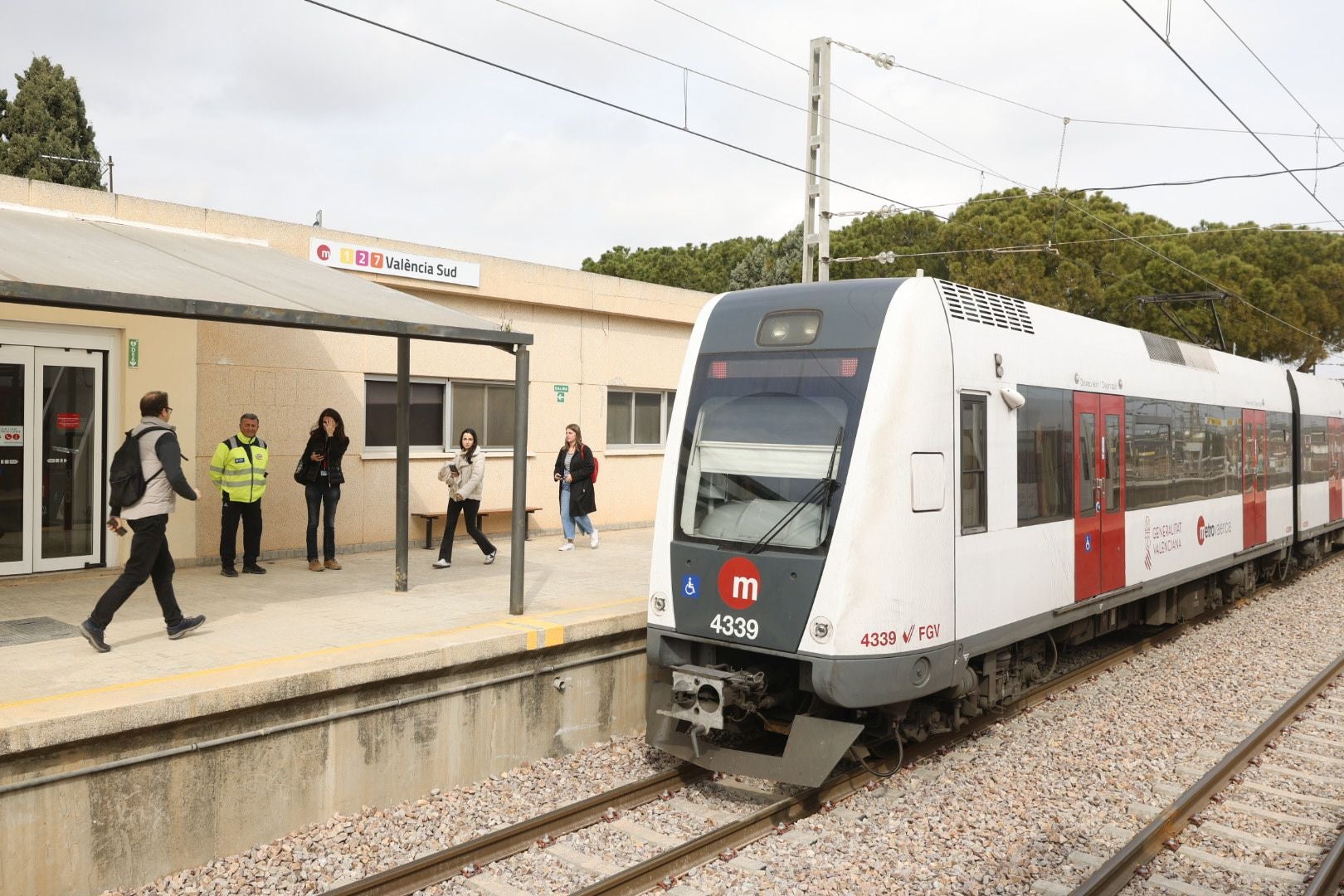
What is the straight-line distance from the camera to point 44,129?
34969 mm

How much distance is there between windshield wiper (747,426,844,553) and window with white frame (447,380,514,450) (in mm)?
7841

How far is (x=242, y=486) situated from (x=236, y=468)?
0.18 meters

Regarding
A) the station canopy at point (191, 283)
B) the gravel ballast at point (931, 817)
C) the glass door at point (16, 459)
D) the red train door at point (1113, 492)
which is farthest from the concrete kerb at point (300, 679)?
the glass door at point (16, 459)

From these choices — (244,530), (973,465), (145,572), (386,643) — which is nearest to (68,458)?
(244,530)

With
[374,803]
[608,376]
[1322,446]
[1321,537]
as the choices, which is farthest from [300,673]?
[1321,537]

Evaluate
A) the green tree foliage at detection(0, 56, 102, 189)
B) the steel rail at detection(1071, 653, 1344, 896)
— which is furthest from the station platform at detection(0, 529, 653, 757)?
the green tree foliage at detection(0, 56, 102, 189)

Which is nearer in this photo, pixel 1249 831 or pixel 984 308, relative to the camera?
pixel 1249 831

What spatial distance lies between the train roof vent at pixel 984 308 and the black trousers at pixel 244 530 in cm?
680

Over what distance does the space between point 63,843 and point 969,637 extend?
5121 millimetres

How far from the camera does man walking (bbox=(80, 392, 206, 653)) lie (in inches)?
257

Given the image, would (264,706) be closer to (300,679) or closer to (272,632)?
(300,679)

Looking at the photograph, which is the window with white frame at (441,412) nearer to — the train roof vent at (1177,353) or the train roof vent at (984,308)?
the train roof vent at (984,308)

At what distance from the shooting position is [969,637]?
6.75m

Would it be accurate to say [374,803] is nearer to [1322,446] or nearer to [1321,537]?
[1322,446]
